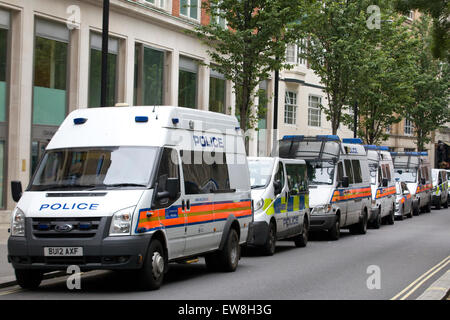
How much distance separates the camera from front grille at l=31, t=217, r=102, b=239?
11289 millimetres

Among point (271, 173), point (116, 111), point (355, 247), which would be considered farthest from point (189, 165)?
point (355, 247)

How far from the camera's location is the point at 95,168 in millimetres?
12195

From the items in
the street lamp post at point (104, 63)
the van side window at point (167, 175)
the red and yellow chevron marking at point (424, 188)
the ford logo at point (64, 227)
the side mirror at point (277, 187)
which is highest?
the street lamp post at point (104, 63)

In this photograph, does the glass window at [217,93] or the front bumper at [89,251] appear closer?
the front bumper at [89,251]

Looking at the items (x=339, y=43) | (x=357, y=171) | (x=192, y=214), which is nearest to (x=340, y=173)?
(x=357, y=171)

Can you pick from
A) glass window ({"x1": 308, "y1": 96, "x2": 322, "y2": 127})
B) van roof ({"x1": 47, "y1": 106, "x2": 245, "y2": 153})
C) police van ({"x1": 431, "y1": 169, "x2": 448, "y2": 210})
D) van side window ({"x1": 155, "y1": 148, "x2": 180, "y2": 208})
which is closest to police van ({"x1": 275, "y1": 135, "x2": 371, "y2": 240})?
van roof ({"x1": 47, "y1": 106, "x2": 245, "y2": 153})

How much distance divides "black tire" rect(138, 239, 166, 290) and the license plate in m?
0.91

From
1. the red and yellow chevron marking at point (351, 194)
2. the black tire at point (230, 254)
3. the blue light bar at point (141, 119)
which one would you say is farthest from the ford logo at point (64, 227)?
the red and yellow chevron marking at point (351, 194)

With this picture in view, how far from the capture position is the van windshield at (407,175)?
3762 centimetres

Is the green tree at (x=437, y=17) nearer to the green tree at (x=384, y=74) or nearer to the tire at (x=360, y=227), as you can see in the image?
the tire at (x=360, y=227)

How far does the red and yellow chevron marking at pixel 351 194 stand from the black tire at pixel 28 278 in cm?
1144

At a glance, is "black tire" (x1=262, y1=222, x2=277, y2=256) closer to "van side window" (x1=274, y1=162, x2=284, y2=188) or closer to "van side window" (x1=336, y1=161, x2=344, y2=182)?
"van side window" (x1=274, y1=162, x2=284, y2=188)

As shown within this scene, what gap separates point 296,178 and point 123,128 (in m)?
7.95

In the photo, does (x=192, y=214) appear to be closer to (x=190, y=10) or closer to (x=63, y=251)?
(x=63, y=251)
